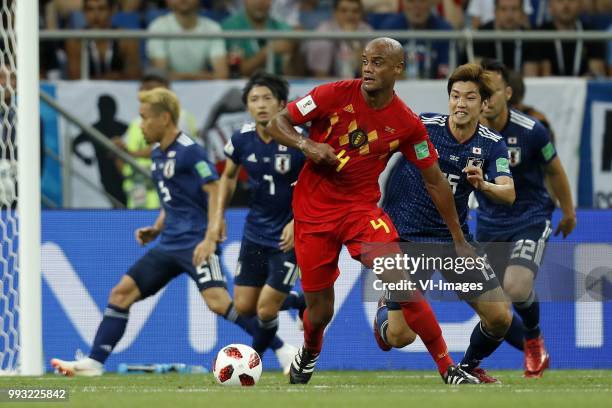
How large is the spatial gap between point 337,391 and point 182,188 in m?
3.31

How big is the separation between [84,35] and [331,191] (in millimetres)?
5501

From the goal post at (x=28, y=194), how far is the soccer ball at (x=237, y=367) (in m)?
1.80

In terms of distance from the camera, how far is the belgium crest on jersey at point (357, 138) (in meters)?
8.31

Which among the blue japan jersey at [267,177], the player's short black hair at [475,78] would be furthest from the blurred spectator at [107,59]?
the player's short black hair at [475,78]

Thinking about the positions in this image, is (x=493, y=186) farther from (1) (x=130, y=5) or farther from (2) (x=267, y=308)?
(1) (x=130, y=5)

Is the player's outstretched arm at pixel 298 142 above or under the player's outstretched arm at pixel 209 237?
above

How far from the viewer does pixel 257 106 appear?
10.7 m

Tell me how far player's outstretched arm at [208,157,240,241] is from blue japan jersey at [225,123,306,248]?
86 mm

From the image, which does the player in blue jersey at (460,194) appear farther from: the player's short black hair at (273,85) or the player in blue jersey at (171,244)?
the player in blue jersey at (171,244)

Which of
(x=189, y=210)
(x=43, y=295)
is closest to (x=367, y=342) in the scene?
(x=189, y=210)

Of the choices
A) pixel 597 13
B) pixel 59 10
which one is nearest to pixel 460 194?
pixel 597 13

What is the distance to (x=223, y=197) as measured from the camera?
35.3 feet

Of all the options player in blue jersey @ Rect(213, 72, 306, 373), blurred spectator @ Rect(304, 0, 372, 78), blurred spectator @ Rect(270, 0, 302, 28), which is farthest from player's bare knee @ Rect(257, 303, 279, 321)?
blurred spectator @ Rect(270, 0, 302, 28)

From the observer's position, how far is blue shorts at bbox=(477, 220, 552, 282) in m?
10.2
